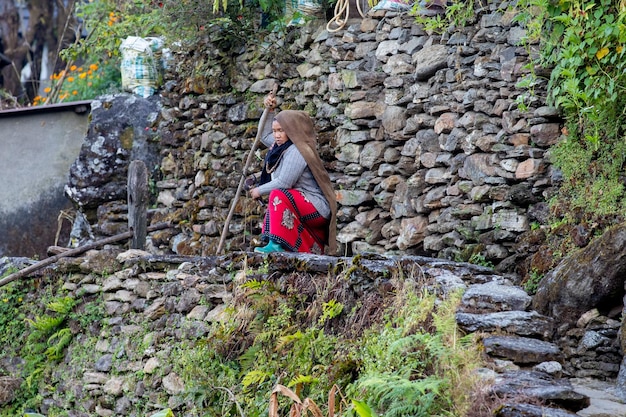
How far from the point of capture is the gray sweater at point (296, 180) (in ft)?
26.5

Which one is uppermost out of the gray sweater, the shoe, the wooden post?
the gray sweater

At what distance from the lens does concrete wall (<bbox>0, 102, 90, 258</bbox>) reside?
13.5 m

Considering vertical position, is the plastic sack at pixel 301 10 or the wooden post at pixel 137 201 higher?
the plastic sack at pixel 301 10

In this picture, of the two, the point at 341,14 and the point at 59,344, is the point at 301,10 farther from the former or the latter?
the point at 59,344

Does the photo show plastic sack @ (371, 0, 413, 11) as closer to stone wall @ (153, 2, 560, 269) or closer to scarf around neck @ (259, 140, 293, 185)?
stone wall @ (153, 2, 560, 269)

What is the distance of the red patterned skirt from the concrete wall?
597 centimetres

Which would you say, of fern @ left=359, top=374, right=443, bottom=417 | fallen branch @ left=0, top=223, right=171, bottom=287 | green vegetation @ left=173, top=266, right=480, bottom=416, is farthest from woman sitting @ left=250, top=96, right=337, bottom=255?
fern @ left=359, top=374, right=443, bottom=417

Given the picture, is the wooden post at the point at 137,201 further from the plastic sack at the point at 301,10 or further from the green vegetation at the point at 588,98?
the green vegetation at the point at 588,98

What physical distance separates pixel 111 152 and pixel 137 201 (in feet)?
8.47

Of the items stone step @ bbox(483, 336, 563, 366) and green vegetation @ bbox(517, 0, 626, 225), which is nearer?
stone step @ bbox(483, 336, 563, 366)

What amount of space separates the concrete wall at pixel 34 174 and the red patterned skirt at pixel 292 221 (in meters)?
5.97

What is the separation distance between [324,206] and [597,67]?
7.83 feet

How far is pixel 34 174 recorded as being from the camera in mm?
13516

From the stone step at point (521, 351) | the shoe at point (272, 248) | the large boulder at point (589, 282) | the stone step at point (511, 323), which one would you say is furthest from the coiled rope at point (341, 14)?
the stone step at point (521, 351)
